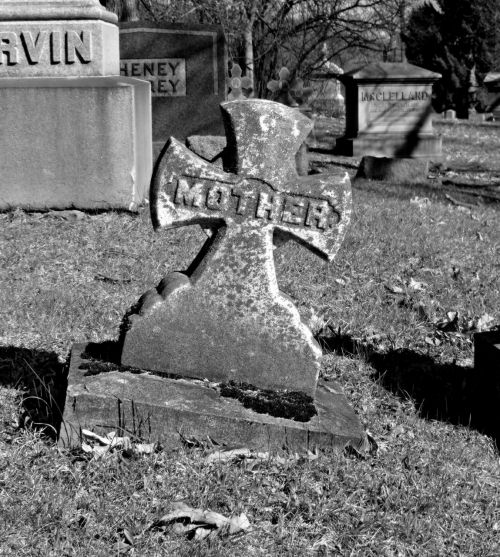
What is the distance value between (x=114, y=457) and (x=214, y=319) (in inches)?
30.8

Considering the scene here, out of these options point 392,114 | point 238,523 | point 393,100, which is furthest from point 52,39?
point 393,100

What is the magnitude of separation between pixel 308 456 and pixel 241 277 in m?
0.83

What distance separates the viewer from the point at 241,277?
3732 mm

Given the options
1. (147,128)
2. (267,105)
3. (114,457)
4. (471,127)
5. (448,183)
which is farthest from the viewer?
(471,127)

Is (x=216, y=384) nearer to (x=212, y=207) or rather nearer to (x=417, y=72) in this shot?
(x=212, y=207)

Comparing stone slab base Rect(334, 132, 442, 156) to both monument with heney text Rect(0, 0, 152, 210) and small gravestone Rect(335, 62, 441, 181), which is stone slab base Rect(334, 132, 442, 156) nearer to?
small gravestone Rect(335, 62, 441, 181)

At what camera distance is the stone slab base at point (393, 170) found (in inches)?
495

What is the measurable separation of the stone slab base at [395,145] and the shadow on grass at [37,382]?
12545 mm

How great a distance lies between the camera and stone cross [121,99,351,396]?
145 inches

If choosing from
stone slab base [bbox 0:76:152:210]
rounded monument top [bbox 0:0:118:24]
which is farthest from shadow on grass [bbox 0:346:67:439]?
rounded monument top [bbox 0:0:118:24]

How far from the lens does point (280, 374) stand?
378cm

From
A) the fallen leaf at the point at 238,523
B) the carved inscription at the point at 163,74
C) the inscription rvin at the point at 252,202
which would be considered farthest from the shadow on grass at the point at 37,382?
the carved inscription at the point at 163,74

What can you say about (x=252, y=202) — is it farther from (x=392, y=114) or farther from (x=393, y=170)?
(x=392, y=114)

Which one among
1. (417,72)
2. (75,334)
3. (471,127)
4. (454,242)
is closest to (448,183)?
(417,72)
